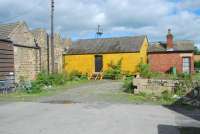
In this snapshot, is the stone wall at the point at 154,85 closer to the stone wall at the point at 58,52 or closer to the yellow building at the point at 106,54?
the yellow building at the point at 106,54

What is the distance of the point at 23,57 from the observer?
24.8m

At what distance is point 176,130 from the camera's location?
9.11m

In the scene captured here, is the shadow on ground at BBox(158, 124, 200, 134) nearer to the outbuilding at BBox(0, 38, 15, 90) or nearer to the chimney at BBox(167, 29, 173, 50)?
the outbuilding at BBox(0, 38, 15, 90)

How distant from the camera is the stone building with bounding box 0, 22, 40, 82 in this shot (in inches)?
934

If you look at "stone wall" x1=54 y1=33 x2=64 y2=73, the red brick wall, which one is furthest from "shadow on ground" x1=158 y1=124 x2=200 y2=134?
the red brick wall

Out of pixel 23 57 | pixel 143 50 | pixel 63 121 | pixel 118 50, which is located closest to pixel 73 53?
pixel 118 50

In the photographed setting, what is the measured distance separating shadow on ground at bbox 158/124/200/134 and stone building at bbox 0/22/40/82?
16.0 metres

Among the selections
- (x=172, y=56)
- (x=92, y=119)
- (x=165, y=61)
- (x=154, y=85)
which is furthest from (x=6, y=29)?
(x=172, y=56)

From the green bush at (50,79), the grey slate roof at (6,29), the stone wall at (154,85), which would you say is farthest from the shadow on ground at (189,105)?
the grey slate roof at (6,29)

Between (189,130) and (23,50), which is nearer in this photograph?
(189,130)

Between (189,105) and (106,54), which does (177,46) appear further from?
(189,105)

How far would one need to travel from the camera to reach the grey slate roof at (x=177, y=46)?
108ft

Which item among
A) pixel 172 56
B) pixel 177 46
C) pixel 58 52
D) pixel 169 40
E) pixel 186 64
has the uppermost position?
pixel 169 40

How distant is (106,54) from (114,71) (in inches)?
88.5
